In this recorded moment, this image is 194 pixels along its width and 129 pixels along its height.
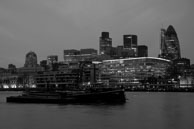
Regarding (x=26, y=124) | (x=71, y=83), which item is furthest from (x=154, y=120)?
(x=71, y=83)

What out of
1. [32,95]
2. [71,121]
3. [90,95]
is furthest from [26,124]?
[32,95]

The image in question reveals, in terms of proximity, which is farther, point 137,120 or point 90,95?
point 90,95

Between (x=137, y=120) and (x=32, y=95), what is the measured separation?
41625mm

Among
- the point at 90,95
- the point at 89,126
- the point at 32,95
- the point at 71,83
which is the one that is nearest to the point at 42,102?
the point at 32,95

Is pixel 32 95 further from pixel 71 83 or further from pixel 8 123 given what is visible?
pixel 71 83

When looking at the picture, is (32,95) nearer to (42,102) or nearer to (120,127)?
(42,102)

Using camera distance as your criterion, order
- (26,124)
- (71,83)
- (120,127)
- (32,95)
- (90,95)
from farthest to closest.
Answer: (71,83), (32,95), (90,95), (26,124), (120,127)

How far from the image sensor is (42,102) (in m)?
78.1

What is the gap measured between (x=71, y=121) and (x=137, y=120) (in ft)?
28.7

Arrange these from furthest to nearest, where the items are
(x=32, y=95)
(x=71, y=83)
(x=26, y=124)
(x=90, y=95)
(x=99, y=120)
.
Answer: (x=71, y=83) < (x=32, y=95) < (x=90, y=95) < (x=99, y=120) < (x=26, y=124)

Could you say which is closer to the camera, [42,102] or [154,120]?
[154,120]

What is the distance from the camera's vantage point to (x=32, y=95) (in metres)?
82.1

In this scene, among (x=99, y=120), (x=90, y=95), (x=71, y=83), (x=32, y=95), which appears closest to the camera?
(x=99, y=120)

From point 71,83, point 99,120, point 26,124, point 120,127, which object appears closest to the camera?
point 120,127
